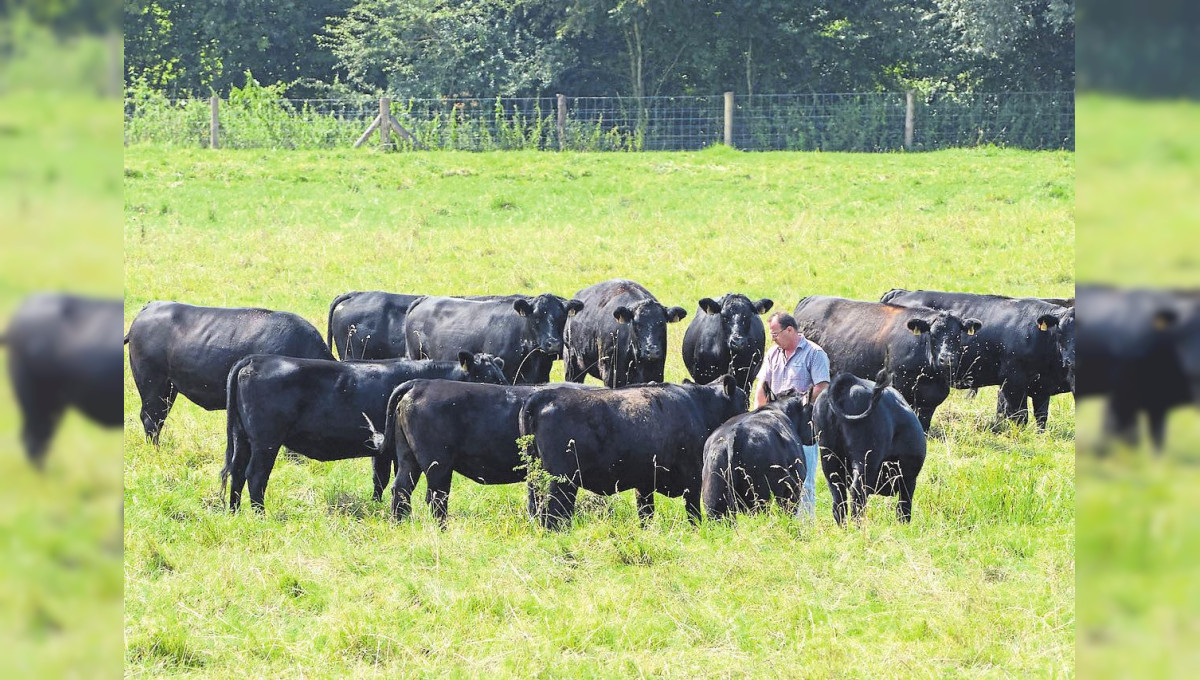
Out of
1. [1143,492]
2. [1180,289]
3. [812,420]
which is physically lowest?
[812,420]

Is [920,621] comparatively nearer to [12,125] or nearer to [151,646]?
[151,646]

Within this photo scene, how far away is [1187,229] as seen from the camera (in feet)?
3.12

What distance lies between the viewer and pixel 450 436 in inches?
312

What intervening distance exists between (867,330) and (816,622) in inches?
231

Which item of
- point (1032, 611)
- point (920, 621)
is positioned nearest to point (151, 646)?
point (920, 621)

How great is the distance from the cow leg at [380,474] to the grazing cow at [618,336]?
299 cm

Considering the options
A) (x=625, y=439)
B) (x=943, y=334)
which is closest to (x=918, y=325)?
(x=943, y=334)

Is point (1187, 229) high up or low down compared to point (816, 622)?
up

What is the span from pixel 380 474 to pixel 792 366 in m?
2.84

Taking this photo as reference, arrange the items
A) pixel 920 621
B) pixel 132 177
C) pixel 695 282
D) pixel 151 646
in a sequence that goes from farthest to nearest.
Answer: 1. pixel 132 177
2. pixel 695 282
3. pixel 920 621
4. pixel 151 646

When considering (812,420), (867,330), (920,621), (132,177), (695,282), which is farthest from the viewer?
(132,177)

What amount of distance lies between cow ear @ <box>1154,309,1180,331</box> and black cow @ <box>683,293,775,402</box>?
999 cm

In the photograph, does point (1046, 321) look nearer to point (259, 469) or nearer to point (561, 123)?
point (259, 469)

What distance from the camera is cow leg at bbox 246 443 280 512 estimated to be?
27.0ft
